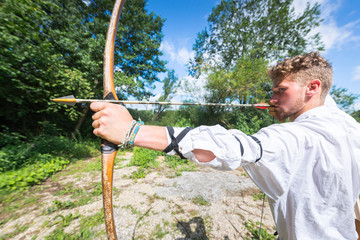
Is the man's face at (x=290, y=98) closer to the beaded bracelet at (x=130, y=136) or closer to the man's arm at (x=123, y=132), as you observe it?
the man's arm at (x=123, y=132)

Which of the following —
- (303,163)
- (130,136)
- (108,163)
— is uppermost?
(130,136)

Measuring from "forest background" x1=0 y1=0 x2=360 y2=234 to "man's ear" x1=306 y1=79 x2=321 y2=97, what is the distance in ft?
4.69

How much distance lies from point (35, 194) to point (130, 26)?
280 inches

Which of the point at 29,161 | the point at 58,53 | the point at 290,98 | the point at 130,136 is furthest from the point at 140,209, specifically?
the point at 58,53

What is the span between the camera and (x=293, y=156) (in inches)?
22.5

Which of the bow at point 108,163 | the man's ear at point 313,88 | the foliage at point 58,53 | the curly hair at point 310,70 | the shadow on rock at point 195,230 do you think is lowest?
the shadow on rock at point 195,230

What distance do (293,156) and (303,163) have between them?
11 centimetres

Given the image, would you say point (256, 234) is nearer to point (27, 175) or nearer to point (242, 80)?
point (27, 175)

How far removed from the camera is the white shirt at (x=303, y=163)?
Answer: 55 centimetres

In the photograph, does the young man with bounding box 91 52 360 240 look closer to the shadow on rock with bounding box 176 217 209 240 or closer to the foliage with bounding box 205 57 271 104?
the shadow on rock with bounding box 176 217 209 240

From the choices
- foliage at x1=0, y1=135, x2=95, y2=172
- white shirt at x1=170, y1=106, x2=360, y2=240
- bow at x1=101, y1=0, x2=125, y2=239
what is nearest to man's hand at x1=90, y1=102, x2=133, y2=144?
bow at x1=101, y1=0, x2=125, y2=239

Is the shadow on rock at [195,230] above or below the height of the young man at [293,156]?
→ below

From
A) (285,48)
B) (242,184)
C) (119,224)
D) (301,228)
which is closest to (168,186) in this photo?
(119,224)

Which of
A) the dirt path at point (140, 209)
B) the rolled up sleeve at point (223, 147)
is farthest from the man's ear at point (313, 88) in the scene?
the dirt path at point (140, 209)
